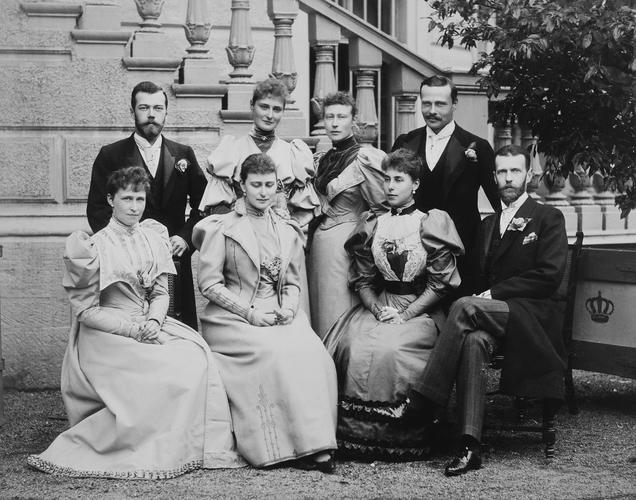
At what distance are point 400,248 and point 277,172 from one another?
2.68ft

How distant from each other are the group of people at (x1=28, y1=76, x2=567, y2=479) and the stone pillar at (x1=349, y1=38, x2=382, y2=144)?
1.12 m

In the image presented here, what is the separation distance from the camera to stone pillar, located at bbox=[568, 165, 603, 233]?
9.30 meters

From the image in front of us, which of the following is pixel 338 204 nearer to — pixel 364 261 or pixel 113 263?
pixel 364 261

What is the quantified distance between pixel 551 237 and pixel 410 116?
228cm

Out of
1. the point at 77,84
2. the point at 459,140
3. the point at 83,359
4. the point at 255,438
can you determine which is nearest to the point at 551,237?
the point at 459,140

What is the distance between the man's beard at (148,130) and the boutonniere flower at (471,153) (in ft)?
5.47

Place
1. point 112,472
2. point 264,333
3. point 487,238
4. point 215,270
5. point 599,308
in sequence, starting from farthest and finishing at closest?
1. point 599,308
2. point 487,238
3. point 215,270
4. point 264,333
5. point 112,472

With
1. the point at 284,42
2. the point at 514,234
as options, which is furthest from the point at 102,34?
the point at 514,234

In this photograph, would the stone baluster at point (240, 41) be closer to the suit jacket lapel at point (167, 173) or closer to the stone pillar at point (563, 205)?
the suit jacket lapel at point (167, 173)

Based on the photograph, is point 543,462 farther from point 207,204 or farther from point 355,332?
point 207,204

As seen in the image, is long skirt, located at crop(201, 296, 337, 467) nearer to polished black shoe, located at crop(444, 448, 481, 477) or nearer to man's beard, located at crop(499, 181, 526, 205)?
polished black shoe, located at crop(444, 448, 481, 477)

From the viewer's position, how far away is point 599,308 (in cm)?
676

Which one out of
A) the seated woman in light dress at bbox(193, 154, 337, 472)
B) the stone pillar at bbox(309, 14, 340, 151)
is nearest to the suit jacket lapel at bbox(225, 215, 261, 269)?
the seated woman in light dress at bbox(193, 154, 337, 472)

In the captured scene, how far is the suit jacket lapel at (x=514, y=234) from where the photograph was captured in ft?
19.8
